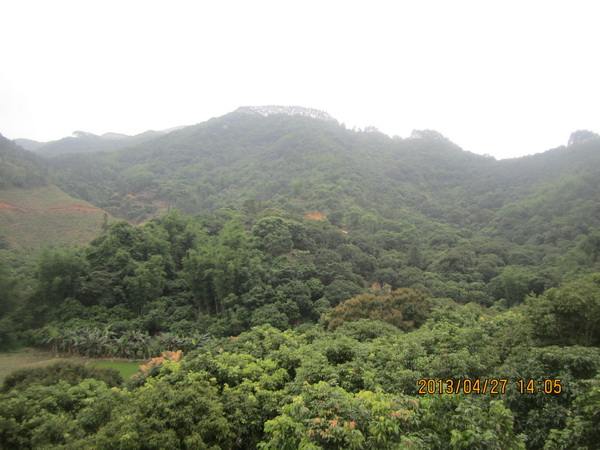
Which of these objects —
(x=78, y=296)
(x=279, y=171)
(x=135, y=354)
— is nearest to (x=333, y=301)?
(x=135, y=354)

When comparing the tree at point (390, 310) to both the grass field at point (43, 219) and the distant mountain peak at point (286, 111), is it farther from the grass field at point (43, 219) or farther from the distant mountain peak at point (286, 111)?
the distant mountain peak at point (286, 111)

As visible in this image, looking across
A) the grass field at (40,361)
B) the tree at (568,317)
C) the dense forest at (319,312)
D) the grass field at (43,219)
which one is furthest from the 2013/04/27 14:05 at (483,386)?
the grass field at (43,219)

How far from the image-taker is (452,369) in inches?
296

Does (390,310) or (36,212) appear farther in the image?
(36,212)

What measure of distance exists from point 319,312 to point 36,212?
4334 centimetres

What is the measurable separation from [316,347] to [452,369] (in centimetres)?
507

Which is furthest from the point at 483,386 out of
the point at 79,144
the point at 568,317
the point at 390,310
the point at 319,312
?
the point at 79,144

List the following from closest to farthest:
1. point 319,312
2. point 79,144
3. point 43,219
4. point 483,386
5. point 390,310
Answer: point 483,386 → point 390,310 → point 319,312 → point 43,219 → point 79,144

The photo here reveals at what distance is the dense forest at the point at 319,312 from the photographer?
6227mm

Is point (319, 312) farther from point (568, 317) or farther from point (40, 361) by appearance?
point (40, 361)

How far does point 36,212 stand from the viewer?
4522 cm

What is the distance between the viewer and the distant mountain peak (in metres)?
123

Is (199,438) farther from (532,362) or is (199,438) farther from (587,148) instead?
(587,148)

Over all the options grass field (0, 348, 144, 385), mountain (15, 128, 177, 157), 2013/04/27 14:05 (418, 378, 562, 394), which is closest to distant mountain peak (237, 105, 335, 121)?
mountain (15, 128, 177, 157)
